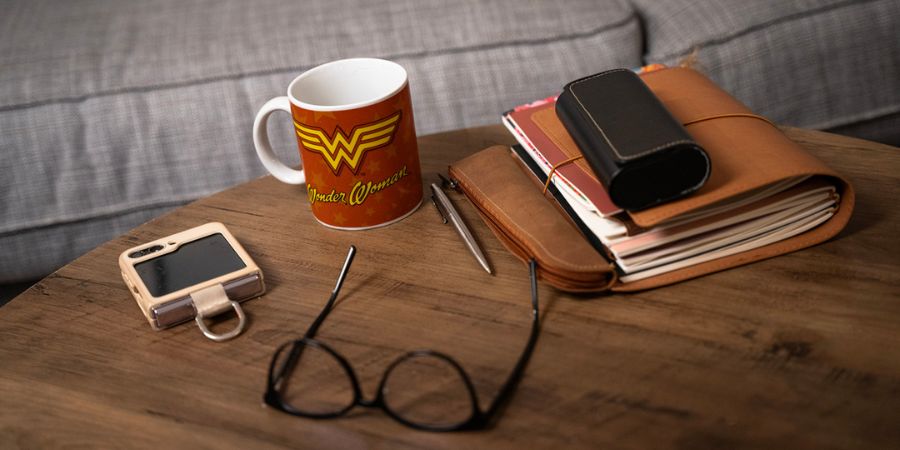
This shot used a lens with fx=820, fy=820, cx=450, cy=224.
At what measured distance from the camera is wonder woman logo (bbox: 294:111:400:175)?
0.77 metres

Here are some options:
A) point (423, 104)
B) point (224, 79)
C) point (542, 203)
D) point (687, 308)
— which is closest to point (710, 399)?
point (687, 308)

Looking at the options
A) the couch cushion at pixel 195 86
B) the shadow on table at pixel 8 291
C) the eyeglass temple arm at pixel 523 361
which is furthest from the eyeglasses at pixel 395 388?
the shadow on table at pixel 8 291

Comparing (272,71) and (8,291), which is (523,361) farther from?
(8,291)

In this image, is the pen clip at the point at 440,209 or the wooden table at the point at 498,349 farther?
the pen clip at the point at 440,209

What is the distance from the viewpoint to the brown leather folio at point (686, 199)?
2.29 ft

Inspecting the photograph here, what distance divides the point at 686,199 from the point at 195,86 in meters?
0.95

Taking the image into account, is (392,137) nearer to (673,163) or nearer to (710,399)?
(673,163)

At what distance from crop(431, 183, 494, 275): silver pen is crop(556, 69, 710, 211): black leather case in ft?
0.44

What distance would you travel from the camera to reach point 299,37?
56.3 inches

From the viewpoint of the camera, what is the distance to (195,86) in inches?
54.1

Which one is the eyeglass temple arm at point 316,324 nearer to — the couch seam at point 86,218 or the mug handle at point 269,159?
the mug handle at point 269,159

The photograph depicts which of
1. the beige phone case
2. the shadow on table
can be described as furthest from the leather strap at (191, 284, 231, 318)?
the shadow on table

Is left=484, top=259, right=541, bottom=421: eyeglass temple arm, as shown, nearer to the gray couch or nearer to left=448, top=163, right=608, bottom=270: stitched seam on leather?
left=448, top=163, right=608, bottom=270: stitched seam on leather

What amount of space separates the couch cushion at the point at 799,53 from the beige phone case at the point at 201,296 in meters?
0.95
